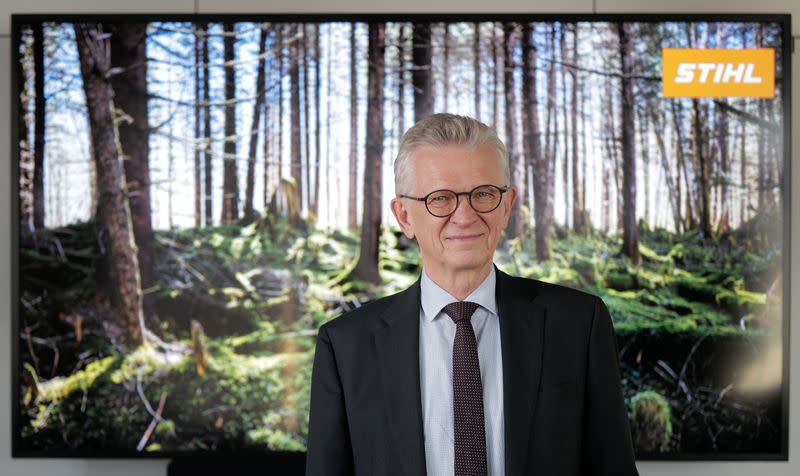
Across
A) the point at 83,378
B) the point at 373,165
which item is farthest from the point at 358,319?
the point at 83,378

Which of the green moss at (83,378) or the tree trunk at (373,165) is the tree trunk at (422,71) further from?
the green moss at (83,378)

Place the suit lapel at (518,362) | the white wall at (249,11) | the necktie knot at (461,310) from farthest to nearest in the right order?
the white wall at (249,11)
the necktie knot at (461,310)
the suit lapel at (518,362)

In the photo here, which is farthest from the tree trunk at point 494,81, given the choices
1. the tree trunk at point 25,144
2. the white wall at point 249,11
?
the tree trunk at point 25,144

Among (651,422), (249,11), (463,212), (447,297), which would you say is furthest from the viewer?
(249,11)

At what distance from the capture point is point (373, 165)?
4301 mm

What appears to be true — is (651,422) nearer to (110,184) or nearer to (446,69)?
(446,69)

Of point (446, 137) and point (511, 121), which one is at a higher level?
point (511, 121)

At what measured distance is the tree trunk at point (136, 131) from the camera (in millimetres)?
4309

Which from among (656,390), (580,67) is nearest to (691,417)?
(656,390)

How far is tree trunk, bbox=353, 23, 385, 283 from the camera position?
169 inches

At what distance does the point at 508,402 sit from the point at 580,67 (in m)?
2.98

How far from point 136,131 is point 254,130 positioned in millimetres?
543

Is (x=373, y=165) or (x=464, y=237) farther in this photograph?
(x=373, y=165)

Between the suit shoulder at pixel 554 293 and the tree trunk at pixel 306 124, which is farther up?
the tree trunk at pixel 306 124
